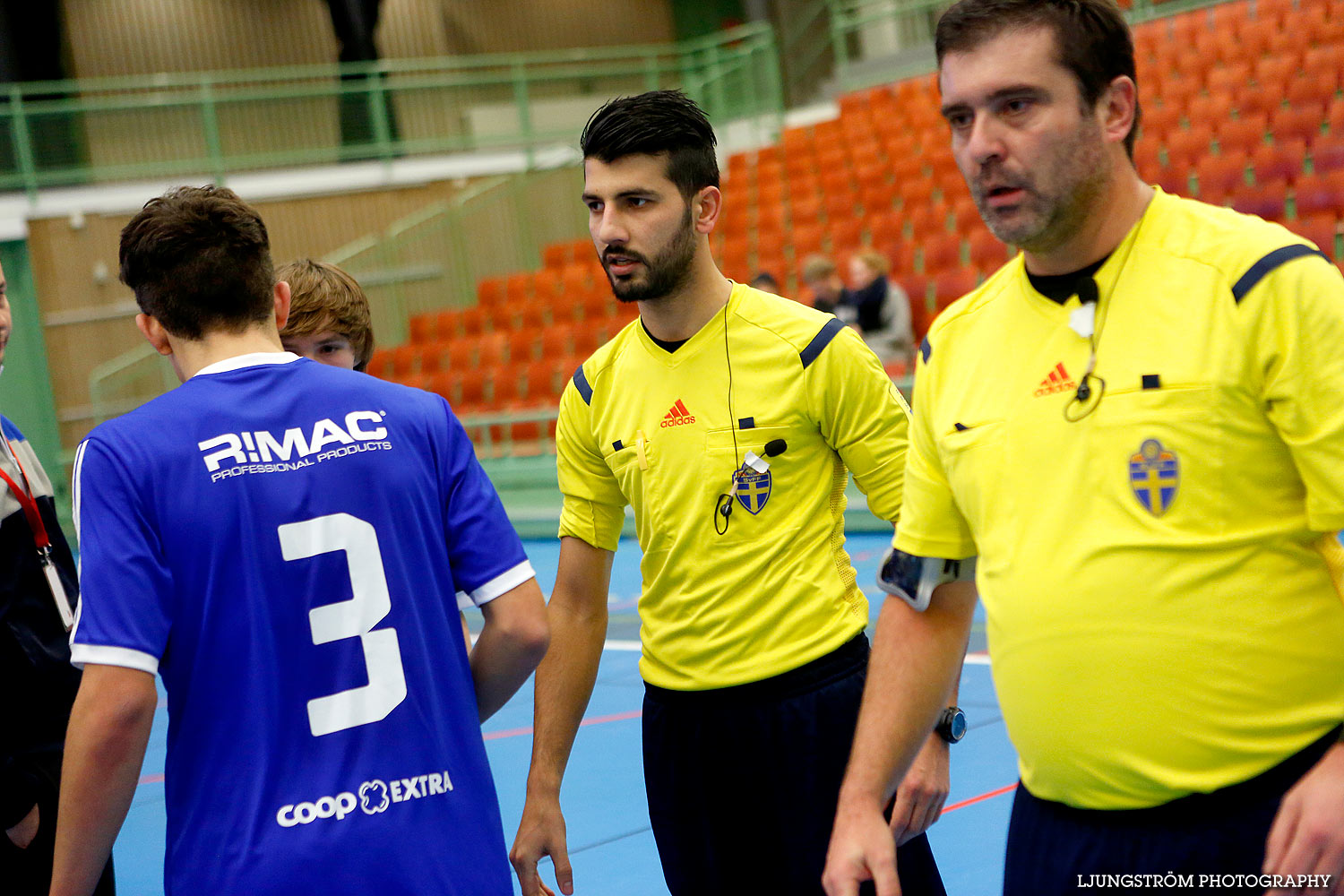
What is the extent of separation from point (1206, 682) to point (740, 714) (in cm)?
116

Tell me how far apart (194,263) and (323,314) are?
2.89 ft

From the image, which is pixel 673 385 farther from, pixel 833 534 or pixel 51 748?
pixel 51 748

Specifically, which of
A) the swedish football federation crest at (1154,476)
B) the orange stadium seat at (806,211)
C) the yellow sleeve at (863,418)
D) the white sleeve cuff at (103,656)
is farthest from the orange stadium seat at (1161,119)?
the white sleeve cuff at (103,656)

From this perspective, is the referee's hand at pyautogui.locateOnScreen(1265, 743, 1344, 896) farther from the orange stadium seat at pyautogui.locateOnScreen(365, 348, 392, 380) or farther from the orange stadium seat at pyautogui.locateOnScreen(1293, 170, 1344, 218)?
the orange stadium seat at pyautogui.locateOnScreen(365, 348, 392, 380)

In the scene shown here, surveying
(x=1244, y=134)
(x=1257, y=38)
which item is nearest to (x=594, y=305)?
(x=1244, y=134)

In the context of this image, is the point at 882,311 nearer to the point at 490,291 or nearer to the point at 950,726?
A: the point at 490,291

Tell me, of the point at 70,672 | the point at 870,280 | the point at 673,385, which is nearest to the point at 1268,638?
the point at 673,385

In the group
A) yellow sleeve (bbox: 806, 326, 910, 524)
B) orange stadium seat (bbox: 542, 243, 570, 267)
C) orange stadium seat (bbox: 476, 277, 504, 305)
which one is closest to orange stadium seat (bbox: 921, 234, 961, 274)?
orange stadium seat (bbox: 542, 243, 570, 267)

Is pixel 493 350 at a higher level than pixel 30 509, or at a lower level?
lower

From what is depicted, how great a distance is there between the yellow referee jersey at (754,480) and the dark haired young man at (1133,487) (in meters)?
0.78

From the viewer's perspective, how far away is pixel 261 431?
6.72 ft

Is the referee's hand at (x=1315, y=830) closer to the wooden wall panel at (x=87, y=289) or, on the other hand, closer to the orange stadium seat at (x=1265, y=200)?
the orange stadium seat at (x=1265, y=200)

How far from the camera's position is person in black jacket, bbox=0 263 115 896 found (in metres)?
2.59

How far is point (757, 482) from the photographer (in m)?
2.69
